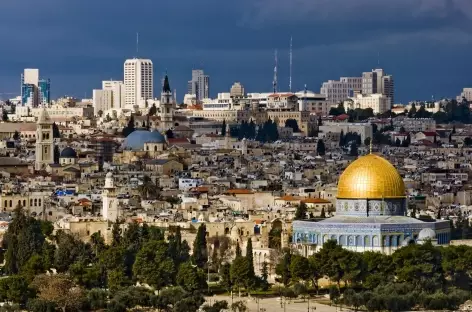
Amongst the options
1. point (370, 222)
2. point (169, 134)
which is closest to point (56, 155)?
point (169, 134)

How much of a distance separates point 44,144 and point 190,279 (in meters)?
57.6

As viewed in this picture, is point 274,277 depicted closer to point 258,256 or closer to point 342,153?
point 258,256

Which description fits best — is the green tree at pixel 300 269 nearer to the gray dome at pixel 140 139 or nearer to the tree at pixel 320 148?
→ the gray dome at pixel 140 139

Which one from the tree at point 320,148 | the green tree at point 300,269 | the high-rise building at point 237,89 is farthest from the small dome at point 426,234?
the high-rise building at point 237,89

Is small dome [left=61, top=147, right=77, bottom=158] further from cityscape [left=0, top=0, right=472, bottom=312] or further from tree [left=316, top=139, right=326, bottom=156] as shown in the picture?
tree [left=316, top=139, right=326, bottom=156]

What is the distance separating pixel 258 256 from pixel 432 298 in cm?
1027

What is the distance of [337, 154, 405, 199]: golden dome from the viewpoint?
63469 mm

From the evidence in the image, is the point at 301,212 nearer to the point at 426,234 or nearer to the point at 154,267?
the point at 426,234

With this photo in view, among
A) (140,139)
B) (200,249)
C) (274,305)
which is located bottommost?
(274,305)

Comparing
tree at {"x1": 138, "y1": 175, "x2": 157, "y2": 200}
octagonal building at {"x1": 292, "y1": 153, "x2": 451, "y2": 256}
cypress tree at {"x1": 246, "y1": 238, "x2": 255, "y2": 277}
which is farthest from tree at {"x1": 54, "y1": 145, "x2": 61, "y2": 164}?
cypress tree at {"x1": 246, "y1": 238, "x2": 255, "y2": 277}

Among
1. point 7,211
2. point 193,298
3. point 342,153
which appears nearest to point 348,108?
point 342,153

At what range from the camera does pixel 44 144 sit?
112188 mm

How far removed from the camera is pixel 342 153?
418ft

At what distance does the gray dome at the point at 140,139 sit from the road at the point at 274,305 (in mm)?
64591
